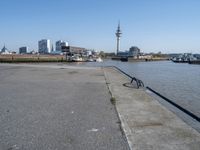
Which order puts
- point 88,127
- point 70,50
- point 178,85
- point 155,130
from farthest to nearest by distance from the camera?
point 70,50 → point 178,85 → point 155,130 → point 88,127

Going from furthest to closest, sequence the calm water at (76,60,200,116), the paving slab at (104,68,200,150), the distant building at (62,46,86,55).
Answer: the distant building at (62,46,86,55), the calm water at (76,60,200,116), the paving slab at (104,68,200,150)

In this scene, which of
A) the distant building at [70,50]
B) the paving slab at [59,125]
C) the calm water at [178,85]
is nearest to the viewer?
the paving slab at [59,125]

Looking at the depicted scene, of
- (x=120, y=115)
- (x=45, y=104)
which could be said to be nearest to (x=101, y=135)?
(x=120, y=115)

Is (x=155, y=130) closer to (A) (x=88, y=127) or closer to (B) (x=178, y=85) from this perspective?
(A) (x=88, y=127)

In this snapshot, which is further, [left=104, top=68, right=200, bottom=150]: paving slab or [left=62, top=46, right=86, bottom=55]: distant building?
[left=62, top=46, right=86, bottom=55]: distant building

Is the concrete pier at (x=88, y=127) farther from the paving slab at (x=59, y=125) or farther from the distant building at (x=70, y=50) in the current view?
the distant building at (x=70, y=50)

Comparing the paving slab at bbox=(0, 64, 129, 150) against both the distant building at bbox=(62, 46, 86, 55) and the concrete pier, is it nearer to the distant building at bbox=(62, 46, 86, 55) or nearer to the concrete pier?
the concrete pier

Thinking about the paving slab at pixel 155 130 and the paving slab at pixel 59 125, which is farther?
the paving slab at pixel 155 130

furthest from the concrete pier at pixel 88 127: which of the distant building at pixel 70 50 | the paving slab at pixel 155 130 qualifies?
the distant building at pixel 70 50

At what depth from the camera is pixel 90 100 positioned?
11234mm

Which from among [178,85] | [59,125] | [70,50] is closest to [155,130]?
[59,125]

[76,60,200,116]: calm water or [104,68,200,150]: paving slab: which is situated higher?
[104,68,200,150]: paving slab

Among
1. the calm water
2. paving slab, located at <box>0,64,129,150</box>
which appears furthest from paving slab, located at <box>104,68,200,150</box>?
the calm water

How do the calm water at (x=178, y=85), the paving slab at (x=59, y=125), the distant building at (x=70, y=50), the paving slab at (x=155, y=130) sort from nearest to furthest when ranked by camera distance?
the paving slab at (x=59, y=125) < the paving slab at (x=155, y=130) < the calm water at (x=178, y=85) < the distant building at (x=70, y=50)
